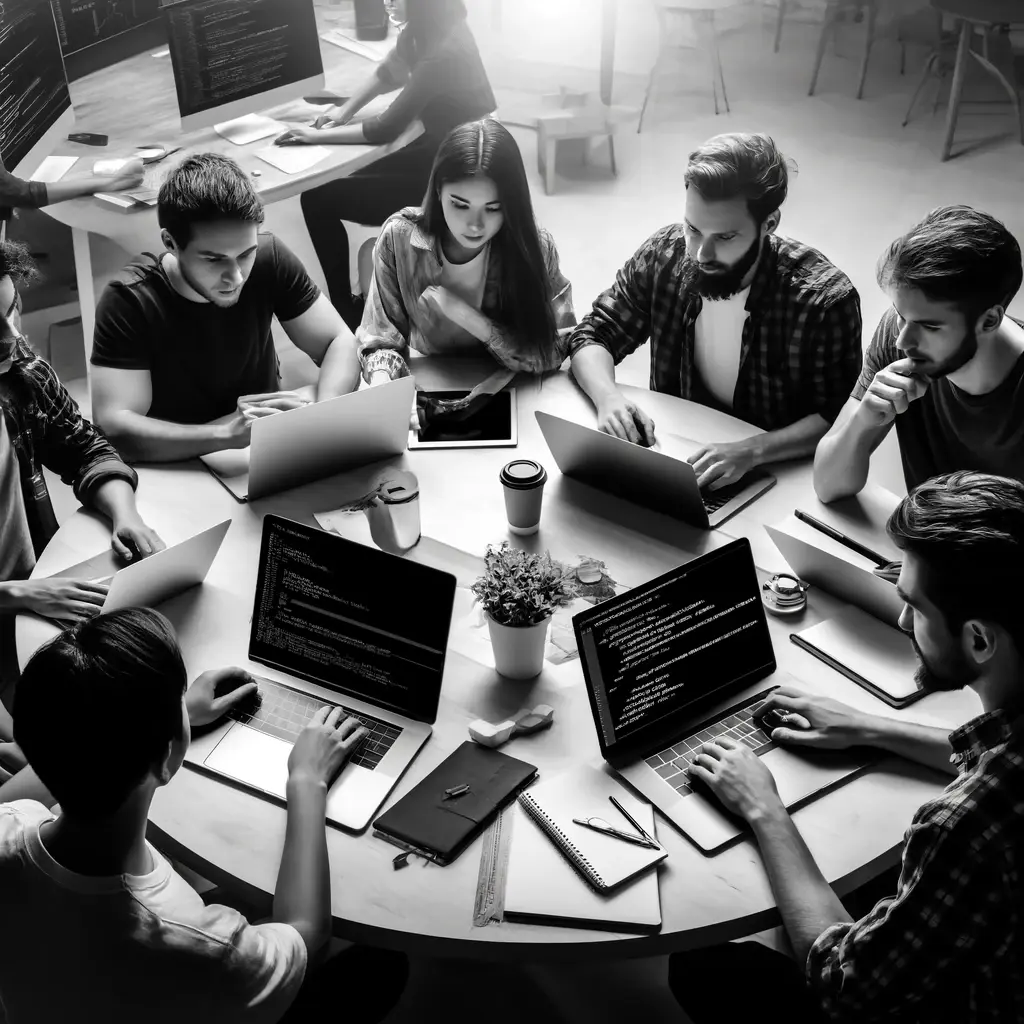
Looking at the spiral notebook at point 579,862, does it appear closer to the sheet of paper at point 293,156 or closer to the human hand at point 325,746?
the human hand at point 325,746

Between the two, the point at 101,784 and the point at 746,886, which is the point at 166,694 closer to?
the point at 101,784

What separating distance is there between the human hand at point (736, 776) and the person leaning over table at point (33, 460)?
104 centimetres

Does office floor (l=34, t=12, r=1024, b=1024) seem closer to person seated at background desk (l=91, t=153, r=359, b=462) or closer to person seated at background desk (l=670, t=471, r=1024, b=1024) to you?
person seated at background desk (l=91, t=153, r=359, b=462)

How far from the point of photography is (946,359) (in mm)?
2037

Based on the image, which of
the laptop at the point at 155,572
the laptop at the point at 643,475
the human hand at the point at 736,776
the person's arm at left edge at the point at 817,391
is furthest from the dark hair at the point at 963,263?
the laptop at the point at 155,572

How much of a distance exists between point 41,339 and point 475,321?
2381 mm

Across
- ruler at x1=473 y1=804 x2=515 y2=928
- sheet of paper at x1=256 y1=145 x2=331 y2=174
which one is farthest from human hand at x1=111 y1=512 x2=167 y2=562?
sheet of paper at x1=256 y1=145 x2=331 y2=174

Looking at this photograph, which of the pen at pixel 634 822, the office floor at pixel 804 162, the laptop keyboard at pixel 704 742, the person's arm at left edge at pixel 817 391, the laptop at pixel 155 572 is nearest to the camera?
the pen at pixel 634 822

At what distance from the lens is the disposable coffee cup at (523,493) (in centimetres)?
196

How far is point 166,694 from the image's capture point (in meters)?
1.27

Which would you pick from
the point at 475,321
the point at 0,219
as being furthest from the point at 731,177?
the point at 0,219

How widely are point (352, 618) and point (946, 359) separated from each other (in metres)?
1.19

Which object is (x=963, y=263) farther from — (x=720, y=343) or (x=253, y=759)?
(x=253, y=759)

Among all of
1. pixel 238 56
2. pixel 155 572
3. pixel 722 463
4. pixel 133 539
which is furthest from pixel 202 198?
pixel 238 56
